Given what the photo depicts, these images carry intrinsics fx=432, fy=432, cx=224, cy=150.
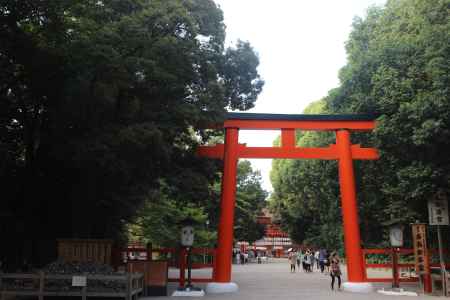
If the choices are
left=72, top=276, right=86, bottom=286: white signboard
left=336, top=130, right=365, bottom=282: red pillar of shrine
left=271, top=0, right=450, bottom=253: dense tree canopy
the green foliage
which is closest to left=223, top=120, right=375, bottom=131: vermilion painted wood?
left=336, top=130, right=365, bottom=282: red pillar of shrine

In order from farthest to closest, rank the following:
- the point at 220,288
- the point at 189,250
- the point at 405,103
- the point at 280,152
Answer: the point at 280,152 < the point at 220,288 < the point at 189,250 < the point at 405,103

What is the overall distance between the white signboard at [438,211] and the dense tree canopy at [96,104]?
7643mm

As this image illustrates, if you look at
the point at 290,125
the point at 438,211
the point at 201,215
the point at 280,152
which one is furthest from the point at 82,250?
the point at 201,215

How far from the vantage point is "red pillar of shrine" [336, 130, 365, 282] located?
50.0ft

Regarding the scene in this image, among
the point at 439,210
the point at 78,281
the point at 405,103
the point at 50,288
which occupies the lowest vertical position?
the point at 50,288

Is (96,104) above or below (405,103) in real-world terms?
below

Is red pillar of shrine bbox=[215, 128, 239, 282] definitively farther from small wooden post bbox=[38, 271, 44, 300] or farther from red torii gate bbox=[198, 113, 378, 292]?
small wooden post bbox=[38, 271, 44, 300]

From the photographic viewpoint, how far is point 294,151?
1638 cm

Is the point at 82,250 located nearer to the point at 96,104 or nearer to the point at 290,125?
the point at 96,104

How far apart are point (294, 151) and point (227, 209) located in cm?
339

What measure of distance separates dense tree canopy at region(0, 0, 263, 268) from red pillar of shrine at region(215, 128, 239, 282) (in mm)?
1388

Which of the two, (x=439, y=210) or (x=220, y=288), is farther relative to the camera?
(x=220, y=288)

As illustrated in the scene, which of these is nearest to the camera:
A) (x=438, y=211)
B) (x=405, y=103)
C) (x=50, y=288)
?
(x=50, y=288)

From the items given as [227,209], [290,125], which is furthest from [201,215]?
[290,125]
